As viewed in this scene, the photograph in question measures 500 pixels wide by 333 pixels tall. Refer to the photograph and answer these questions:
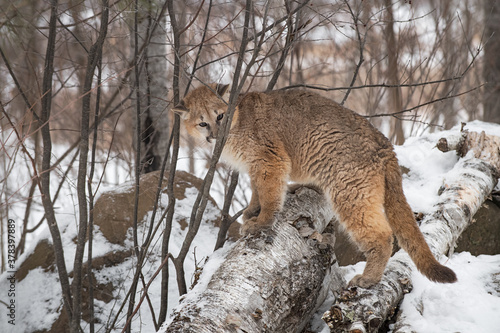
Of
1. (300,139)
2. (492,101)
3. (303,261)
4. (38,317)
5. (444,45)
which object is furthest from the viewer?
(492,101)

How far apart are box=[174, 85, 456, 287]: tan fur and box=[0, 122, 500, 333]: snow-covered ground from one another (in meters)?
0.31

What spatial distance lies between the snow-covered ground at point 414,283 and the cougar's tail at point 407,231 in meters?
0.30

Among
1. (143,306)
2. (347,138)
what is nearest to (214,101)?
(347,138)

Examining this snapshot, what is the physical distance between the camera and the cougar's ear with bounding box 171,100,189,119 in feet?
12.3

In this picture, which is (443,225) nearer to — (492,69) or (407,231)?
(407,231)

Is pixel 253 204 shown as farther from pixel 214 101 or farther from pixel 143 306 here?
pixel 143 306

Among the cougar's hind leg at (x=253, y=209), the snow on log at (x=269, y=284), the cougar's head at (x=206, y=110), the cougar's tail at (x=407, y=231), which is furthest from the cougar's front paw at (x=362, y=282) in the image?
the cougar's head at (x=206, y=110)

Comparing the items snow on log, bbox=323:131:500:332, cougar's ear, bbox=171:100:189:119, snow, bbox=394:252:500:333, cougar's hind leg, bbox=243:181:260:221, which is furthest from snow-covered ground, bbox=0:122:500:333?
cougar's ear, bbox=171:100:189:119

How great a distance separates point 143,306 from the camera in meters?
4.38

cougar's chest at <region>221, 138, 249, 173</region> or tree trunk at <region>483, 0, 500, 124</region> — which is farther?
tree trunk at <region>483, 0, 500, 124</region>

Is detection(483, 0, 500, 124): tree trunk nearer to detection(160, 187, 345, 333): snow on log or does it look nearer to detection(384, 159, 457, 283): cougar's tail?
detection(384, 159, 457, 283): cougar's tail

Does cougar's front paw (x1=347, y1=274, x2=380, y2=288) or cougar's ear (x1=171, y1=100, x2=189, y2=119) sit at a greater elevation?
cougar's ear (x1=171, y1=100, x2=189, y2=119)

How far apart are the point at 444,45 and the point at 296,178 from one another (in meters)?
5.22

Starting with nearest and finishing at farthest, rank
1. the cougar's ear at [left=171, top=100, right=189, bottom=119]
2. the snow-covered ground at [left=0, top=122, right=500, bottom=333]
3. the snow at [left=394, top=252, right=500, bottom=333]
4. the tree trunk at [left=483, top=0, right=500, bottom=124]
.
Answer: the snow at [left=394, top=252, right=500, bottom=333], the snow-covered ground at [left=0, top=122, right=500, bottom=333], the cougar's ear at [left=171, top=100, right=189, bottom=119], the tree trunk at [left=483, top=0, right=500, bottom=124]
